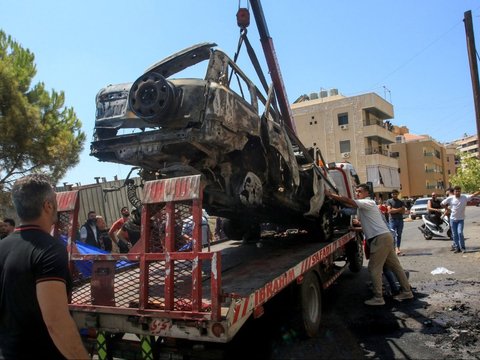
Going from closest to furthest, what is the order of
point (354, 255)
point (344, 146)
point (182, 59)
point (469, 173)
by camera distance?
1. point (182, 59)
2. point (354, 255)
3. point (469, 173)
4. point (344, 146)

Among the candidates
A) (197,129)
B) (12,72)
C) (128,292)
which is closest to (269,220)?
(197,129)

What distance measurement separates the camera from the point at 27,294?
209 centimetres

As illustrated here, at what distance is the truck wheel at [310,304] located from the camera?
16.2ft

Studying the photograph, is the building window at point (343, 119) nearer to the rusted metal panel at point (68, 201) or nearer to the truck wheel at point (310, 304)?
the truck wheel at point (310, 304)

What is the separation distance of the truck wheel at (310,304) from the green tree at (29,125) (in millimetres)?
9481

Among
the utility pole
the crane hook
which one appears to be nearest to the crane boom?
the crane hook

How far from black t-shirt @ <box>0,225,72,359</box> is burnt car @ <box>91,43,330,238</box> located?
2.45m

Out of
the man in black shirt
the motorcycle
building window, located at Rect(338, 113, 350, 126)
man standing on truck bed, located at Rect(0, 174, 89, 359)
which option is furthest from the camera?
building window, located at Rect(338, 113, 350, 126)

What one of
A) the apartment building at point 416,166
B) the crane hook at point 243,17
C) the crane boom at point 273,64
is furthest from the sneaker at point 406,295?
the apartment building at point 416,166

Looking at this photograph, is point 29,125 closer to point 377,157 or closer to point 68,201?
point 68,201

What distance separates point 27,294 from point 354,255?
767 centimetres

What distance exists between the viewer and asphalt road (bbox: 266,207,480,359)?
4617 millimetres

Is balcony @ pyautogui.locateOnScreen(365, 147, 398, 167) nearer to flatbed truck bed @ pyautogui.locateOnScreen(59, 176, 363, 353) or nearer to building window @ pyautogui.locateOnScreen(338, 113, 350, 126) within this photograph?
building window @ pyautogui.locateOnScreen(338, 113, 350, 126)

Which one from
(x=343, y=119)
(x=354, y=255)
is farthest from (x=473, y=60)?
(x=343, y=119)
